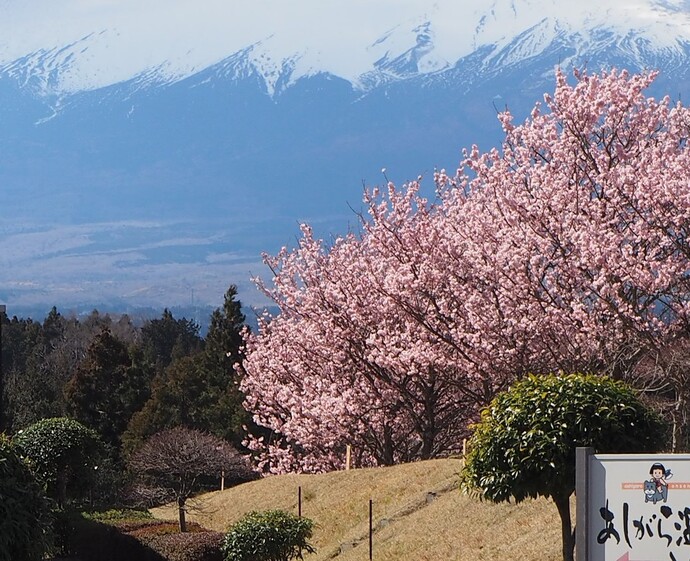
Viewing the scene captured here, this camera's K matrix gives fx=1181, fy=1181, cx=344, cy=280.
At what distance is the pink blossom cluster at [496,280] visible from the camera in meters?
22.8

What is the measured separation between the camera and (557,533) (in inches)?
641

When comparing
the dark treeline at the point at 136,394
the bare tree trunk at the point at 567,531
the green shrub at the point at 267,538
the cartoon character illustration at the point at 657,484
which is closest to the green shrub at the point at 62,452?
the green shrub at the point at 267,538

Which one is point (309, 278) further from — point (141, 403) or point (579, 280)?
point (141, 403)

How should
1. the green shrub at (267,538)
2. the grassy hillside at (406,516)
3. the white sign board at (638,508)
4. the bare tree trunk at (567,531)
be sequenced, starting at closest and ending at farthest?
the white sign board at (638,508) < the bare tree trunk at (567,531) < the grassy hillside at (406,516) < the green shrub at (267,538)

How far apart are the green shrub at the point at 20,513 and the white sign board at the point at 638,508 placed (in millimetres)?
4956

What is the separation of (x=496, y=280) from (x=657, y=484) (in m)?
15.9

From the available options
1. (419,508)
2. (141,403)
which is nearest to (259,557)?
(419,508)

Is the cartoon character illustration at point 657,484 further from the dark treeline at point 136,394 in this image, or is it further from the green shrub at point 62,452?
the dark treeline at point 136,394

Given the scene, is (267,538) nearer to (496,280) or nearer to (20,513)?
(496,280)

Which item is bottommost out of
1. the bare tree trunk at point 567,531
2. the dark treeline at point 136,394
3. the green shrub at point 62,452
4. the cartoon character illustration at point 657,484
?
the bare tree trunk at point 567,531

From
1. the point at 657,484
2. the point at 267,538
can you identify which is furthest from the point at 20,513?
the point at 267,538

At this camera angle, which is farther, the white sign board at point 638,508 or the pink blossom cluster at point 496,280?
Result: the pink blossom cluster at point 496,280

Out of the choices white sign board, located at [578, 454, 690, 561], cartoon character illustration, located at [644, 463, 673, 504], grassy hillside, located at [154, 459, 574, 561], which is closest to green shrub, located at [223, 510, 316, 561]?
grassy hillside, located at [154, 459, 574, 561]

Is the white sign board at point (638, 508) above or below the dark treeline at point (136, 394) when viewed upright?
below
